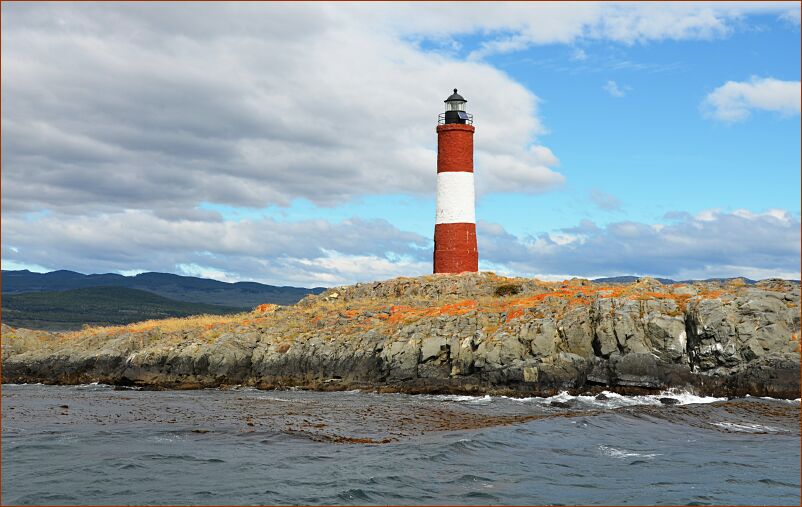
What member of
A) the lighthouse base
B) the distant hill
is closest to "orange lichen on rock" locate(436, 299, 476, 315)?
the lighthouse base

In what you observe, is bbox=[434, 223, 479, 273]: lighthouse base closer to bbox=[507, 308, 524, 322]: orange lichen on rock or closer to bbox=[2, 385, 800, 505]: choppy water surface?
bbox=[507, 308, 524, 322]: orange lichen on rock

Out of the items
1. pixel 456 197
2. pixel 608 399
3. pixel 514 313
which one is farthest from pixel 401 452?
pixel 456 197

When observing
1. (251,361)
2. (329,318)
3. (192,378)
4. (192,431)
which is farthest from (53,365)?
(192,431)

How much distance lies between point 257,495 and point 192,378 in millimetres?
28151

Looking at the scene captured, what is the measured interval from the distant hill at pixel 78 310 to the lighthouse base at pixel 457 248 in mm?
91410

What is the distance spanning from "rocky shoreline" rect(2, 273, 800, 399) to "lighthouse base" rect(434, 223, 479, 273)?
4963 mm

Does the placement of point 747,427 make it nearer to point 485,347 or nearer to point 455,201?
point 485,347

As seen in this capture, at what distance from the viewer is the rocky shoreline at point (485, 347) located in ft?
109

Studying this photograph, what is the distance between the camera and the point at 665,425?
82.2 feet

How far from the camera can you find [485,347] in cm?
3719

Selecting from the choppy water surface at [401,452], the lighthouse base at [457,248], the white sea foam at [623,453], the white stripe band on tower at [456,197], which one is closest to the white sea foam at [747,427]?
the choppy water surface at [401,452]

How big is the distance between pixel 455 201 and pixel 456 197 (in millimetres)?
320

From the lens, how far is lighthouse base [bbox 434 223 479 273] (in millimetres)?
57000

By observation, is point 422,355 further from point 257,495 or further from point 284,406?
point 257,495
